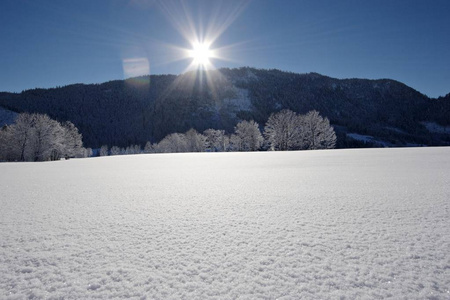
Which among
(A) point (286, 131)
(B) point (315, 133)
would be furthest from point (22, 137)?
(B) point (315, 133)

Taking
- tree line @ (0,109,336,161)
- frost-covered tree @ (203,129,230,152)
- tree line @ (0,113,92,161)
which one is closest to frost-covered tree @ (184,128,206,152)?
tree line @ (0,109,336,161)

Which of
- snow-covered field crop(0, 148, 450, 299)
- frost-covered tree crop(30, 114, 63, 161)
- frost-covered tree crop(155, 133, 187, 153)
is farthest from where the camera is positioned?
frost-covered tree crop(155, 133, 187, 153)

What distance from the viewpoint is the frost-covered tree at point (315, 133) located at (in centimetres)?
5353

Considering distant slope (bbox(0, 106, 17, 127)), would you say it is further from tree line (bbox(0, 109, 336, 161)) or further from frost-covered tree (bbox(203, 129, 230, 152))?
frost-covered tree (bbox(203, 129, 230, 152))

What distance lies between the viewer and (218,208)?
19.1ft

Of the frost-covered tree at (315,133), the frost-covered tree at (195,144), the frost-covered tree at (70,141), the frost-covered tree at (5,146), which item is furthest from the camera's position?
the frost-covered tree at (195,144)

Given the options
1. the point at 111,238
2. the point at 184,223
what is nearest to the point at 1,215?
the point at 111,238

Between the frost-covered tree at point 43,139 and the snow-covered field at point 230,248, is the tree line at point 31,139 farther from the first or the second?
the snow-covered field at point 230,248

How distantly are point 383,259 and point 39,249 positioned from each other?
5.56 m

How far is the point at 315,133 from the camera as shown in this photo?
53.8 metres

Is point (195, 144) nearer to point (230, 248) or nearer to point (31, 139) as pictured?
point (31, 139)

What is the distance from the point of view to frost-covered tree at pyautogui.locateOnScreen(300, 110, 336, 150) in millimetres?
53531

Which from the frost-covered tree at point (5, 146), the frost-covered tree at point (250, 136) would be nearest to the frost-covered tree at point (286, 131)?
the frost-covered tree at point (250, 136)

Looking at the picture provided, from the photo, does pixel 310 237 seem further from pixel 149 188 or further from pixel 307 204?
pixel 149 188
